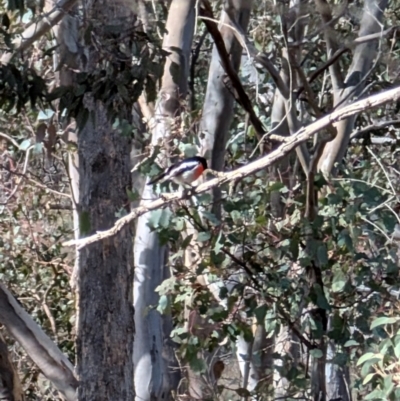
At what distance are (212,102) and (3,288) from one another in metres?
1.65

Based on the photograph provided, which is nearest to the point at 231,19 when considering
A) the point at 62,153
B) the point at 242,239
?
the point at 242,239

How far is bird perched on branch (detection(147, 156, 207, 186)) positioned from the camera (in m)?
3.95

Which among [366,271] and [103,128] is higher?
[103,128]

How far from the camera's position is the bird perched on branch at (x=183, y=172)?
395cm

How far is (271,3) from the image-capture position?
4.55 m

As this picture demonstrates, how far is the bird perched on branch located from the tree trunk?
22.0 inches

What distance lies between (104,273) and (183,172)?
993mm

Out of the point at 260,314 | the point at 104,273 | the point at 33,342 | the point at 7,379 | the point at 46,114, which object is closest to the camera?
the point at 260,314

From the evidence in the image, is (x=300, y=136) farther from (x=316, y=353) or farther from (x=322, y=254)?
(x=316, y=353)

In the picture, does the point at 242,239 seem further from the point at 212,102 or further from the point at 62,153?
the point at 62,153

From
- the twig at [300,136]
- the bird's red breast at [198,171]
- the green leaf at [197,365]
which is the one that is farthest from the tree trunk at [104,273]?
the twig at [300,136]

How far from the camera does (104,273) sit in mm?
4746

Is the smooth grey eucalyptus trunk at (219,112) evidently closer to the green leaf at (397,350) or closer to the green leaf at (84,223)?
the green leaf at (84,223)

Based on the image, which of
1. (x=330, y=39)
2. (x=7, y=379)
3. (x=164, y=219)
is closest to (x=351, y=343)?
(x=164, y=219)
